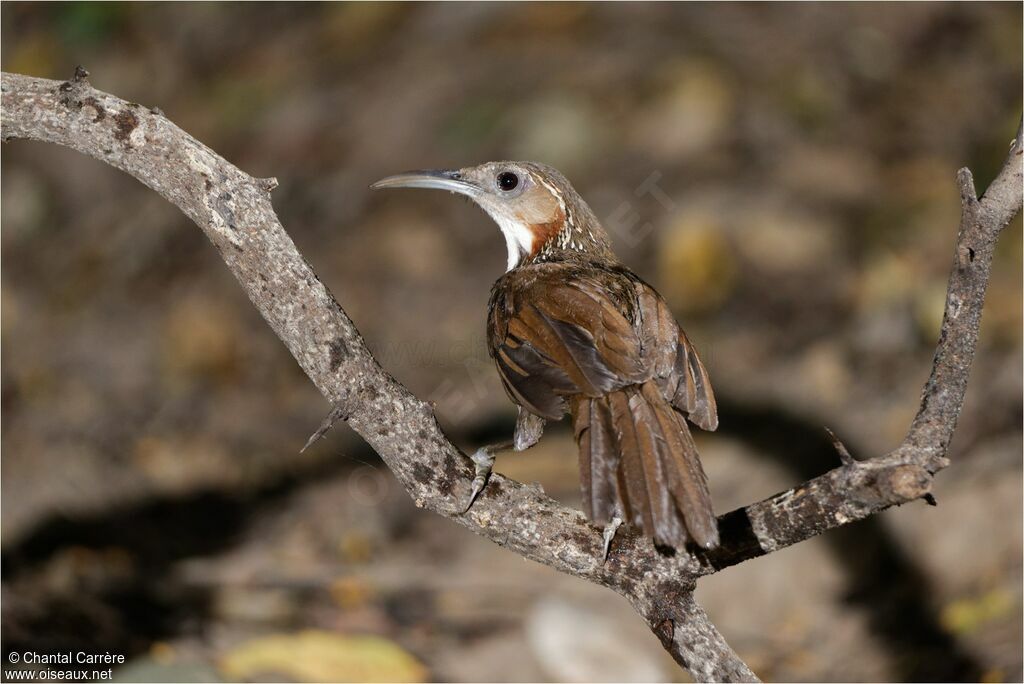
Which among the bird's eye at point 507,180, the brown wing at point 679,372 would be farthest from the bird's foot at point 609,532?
the bird's eye at point 507,180

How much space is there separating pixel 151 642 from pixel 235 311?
11.8 ft

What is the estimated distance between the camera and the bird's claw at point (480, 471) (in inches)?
138

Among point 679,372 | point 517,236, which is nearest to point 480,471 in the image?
point 679,372

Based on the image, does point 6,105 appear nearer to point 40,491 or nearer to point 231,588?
point 231,588

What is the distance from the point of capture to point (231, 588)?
5805 millimetres

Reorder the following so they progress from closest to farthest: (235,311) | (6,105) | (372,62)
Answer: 1. (6,105)
2. (235,311)
3. (372,62)

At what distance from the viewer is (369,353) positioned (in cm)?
353

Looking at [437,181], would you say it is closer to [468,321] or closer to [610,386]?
[610,386]

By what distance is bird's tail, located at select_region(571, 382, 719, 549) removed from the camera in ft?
9.98

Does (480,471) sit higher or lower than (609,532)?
higher

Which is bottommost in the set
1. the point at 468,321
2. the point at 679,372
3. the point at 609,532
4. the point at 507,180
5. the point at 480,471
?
the point at 609,532

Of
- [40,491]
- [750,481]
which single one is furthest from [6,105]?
[750,481]

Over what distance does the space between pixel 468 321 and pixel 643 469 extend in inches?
194

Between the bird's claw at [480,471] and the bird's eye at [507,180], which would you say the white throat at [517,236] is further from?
the bird's claw at [480,471]
